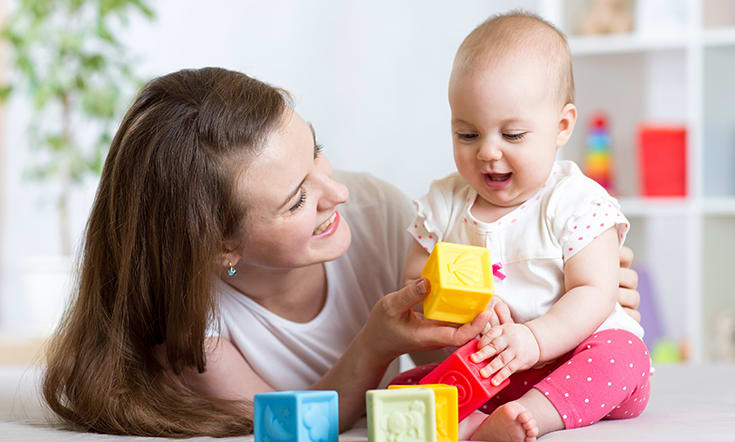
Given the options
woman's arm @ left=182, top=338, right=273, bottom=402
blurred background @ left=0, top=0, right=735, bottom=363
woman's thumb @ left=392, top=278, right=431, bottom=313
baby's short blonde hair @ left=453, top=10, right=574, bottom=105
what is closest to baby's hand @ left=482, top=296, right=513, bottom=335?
woman's thumb @ left=392, top=278, right=431, bottom=313

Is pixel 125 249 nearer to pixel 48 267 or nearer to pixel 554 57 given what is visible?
pixel 554 57

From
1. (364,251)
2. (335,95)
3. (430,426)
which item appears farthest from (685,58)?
(430,426)

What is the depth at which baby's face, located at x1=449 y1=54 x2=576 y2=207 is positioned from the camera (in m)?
1.21

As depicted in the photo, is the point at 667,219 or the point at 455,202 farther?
the point at 667,219

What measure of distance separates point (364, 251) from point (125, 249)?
1.65 ft

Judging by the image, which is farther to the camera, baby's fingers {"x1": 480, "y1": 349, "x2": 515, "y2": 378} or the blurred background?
the blurred background

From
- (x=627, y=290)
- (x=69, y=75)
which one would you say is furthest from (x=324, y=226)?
(x=69, y=75)

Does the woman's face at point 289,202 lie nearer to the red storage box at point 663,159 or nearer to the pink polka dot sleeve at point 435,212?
the pink polka dot sleeve at point 435,212

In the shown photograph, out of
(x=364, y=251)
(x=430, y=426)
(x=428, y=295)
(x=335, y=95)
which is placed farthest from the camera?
(x=335, y=95)

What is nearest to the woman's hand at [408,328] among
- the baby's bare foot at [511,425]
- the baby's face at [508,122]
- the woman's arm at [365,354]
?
the woman's arm at [365,354]

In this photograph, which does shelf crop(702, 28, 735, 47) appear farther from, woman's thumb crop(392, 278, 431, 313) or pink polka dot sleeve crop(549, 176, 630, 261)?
woman's thumb crop(392, 278, 431, 313)

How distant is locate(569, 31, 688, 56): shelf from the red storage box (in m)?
0.30

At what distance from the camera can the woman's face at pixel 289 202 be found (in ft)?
4.13

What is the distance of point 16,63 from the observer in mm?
3121
